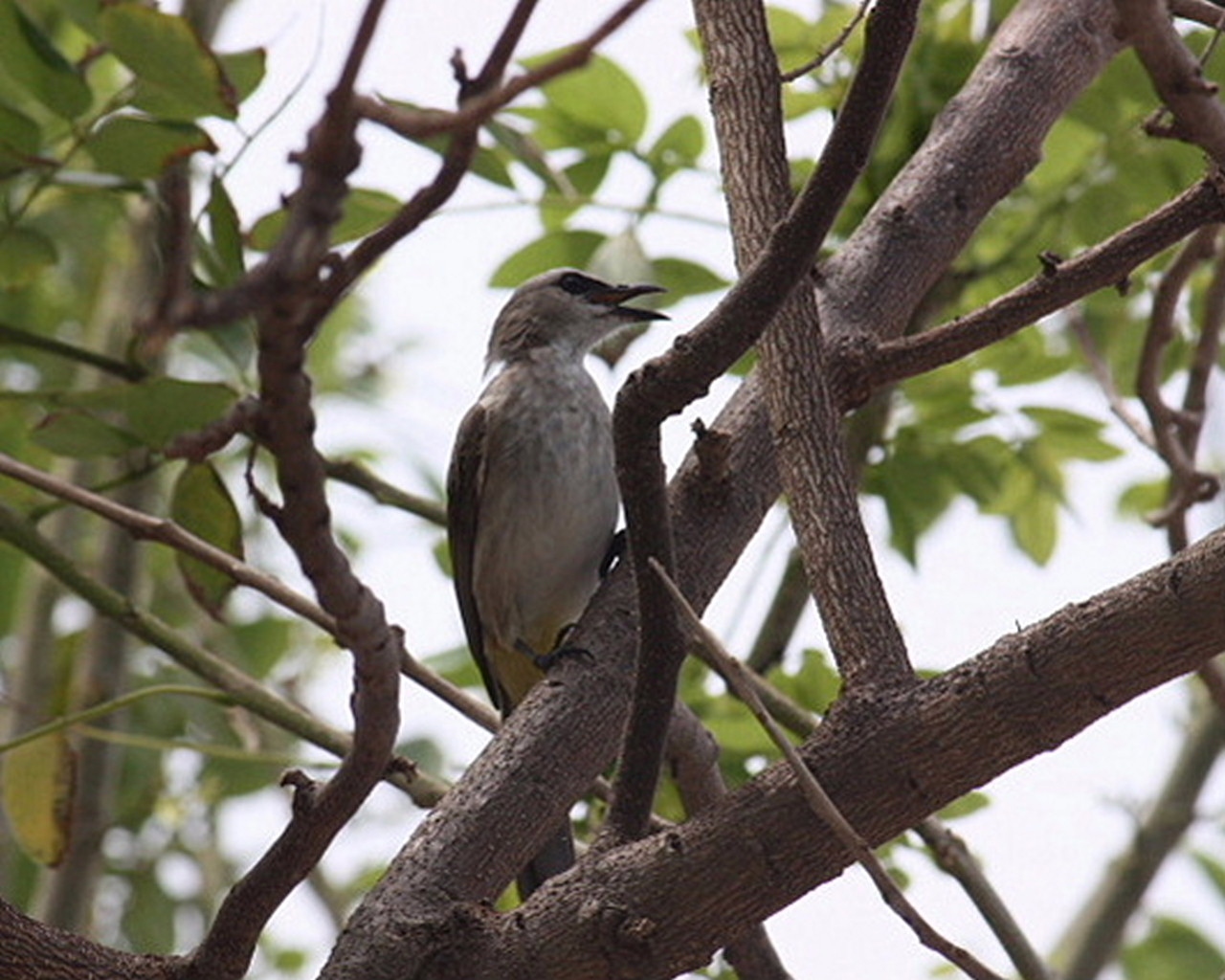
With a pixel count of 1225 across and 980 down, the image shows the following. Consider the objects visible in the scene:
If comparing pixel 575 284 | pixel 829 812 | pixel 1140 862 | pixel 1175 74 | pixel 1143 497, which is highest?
pixel 575 284

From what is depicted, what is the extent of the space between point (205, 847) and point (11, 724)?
77cm

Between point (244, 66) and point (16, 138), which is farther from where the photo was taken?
point (16, 138)

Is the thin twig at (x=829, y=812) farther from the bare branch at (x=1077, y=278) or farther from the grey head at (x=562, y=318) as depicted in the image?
the grey head at (x=562, y=318)

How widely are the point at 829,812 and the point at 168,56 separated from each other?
1692 millimetres

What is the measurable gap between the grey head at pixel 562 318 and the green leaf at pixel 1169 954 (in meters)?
2.24

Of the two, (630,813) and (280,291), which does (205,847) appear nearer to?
(630,813)

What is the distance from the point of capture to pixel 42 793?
3602mm

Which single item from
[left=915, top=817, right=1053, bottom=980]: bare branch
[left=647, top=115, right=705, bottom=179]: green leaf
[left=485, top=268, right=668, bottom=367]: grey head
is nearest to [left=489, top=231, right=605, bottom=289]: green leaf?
[left=647, top=115, right=705, bottom=179]: green leaf

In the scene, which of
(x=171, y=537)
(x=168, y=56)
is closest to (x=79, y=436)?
(x=168, y=56)

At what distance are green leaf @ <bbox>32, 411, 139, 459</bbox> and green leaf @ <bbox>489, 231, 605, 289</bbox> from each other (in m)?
0.99

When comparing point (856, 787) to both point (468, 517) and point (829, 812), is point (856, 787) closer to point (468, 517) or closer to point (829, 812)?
point (829, 812)

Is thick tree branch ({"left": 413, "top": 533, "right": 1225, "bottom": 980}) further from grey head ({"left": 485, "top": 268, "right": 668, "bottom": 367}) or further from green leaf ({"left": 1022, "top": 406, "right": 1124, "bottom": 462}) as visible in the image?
grey head ({"left": 485, "top": 268, "right": 668, "bottom": 367})

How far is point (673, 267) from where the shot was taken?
4324 mm

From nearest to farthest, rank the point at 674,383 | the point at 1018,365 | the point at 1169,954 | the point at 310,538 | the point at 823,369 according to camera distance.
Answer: the point at 310,538 → the point at 674,383 → the point at 823,369 → the point at 1018,365 → the point at 1169,954
